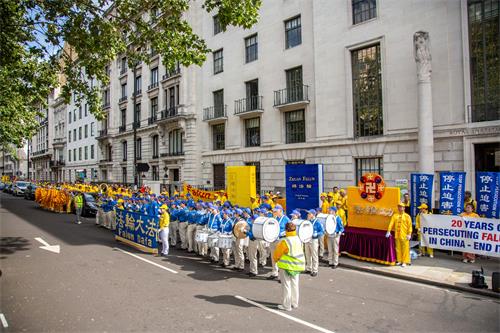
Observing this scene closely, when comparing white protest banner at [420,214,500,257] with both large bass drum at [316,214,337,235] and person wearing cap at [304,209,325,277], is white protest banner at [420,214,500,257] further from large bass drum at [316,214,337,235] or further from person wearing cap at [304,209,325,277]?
person wearing cap at [304,209,325,277]

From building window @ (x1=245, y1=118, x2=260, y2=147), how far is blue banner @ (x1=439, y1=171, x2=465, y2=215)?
16.5 m

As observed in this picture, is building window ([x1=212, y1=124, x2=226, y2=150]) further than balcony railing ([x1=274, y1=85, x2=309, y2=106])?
Yes

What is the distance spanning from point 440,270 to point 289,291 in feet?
17.9

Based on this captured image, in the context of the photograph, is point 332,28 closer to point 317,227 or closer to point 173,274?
point 317,227

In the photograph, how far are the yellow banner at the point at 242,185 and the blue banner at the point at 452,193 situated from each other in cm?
972

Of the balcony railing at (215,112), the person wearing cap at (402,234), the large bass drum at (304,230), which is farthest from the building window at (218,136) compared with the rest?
the large bass drum at (304,230)

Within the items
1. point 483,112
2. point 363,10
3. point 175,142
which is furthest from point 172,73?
point 483,112

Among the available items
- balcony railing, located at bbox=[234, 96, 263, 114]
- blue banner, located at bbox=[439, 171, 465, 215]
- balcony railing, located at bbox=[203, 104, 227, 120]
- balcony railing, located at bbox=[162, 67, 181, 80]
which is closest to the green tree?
blue banner, located at bbox=[439, 171, 465, 215]

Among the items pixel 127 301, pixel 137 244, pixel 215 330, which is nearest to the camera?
pixel 215 330

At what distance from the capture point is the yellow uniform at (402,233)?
10891mm

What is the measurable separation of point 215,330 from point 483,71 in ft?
54.6

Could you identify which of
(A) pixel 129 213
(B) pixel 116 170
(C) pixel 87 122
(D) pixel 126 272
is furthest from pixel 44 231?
(C) pixel 87 122

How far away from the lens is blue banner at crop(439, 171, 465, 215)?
473 inches

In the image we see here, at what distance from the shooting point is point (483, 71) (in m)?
16.3
